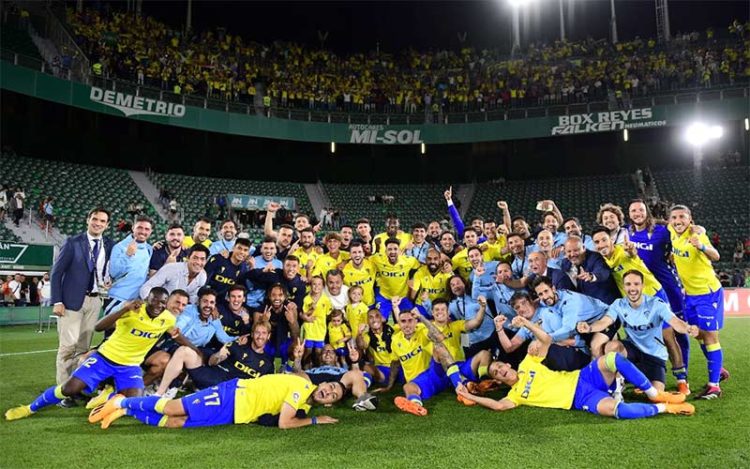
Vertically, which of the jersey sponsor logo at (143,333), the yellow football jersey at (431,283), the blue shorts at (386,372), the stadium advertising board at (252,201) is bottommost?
the blue shorts at (386,372)

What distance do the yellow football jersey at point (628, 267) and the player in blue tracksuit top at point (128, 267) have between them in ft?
19.4

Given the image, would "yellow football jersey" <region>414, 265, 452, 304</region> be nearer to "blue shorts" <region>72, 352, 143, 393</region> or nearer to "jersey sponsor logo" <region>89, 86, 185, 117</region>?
"blue shorts" <region>72, 352, 143, 393</region>

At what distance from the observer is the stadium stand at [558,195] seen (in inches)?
1125

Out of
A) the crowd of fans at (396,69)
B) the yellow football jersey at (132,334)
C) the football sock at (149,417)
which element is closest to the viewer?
the football sock at (149,417)

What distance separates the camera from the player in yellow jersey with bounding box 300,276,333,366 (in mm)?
7375

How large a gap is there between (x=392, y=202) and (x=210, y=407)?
26.2m

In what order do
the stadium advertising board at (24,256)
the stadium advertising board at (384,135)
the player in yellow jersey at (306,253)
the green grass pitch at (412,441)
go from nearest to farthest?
the green grass pitch at (412,441) < the player in yellow jersey at (306,253) < the stadium advertising board at (24,256) < the stadium advertising board at (384,135)

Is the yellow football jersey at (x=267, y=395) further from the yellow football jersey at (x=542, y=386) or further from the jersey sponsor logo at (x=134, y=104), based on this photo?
the jersey sponsor logo at (x=134, y=104)

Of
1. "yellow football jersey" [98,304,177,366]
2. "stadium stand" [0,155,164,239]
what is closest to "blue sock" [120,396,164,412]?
"yellow football jersey" [98,304,177,366]

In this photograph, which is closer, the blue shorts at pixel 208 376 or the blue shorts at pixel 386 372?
the blue shorts at pixel 208 376

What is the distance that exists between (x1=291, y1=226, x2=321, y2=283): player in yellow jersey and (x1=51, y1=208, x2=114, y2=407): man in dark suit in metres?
2.77

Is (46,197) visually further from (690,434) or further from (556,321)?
(690,434)

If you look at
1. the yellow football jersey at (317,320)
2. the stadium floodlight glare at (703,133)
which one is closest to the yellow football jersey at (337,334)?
the yellow football jersey at (317,320)

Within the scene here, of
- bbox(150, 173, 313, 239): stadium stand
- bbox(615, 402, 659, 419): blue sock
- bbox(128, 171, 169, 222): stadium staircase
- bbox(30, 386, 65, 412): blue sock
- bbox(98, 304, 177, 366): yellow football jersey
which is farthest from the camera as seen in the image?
bbox(150, 173, 313, 239): stadium stand
